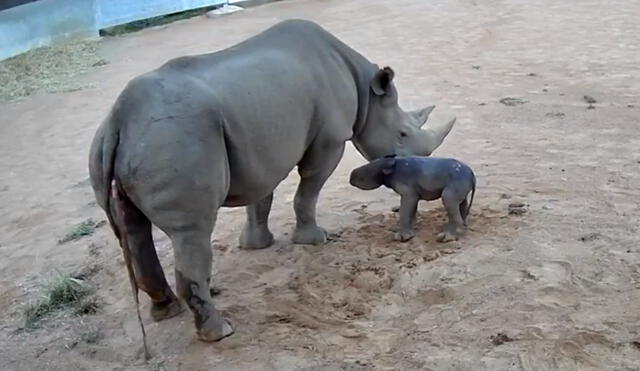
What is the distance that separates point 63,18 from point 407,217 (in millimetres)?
8648

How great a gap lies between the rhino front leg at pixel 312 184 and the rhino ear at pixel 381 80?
1.45 feet

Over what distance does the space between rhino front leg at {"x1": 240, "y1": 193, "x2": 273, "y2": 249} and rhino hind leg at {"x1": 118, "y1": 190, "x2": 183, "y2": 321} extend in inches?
30.2

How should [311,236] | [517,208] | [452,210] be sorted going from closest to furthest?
[452,210], [311,236], [517,208]

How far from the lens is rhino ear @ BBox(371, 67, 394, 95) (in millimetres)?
4668

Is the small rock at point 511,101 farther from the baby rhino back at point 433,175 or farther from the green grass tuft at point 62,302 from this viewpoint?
the green grass tuft at point 62,302

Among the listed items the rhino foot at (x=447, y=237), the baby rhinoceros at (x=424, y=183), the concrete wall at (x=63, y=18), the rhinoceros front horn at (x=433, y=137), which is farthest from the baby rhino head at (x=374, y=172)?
the concrete wall at (x=63, y=18)

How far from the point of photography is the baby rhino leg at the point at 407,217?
4.50 meters

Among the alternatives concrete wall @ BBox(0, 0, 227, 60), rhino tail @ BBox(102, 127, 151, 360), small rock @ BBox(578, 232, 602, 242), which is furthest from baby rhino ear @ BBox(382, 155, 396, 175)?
concrete wall @ BBox(0, 0, 227, 60)

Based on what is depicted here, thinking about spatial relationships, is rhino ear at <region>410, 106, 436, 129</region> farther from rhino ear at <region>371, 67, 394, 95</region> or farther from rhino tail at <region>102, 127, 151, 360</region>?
rhino tail at <region>102, 127, 151, 360</region>

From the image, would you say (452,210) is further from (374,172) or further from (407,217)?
(374,172)

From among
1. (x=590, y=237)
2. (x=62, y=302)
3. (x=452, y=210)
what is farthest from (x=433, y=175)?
(x=62, y=302)

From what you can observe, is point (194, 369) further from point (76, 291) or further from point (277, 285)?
point (76, 291)

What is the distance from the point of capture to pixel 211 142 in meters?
3.45

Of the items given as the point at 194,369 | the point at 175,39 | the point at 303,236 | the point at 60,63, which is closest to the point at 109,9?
the point at 175,39
